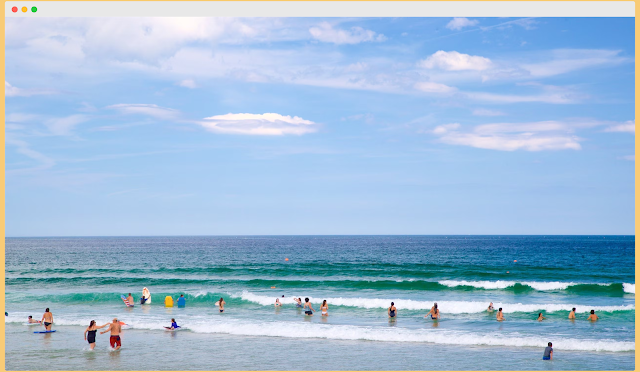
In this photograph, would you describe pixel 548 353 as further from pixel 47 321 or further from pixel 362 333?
pixel 47 321

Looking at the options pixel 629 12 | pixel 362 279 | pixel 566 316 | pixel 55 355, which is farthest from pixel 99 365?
pixel 362 279

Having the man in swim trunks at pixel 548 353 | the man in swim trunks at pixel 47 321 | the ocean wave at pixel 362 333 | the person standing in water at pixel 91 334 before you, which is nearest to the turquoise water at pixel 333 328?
the ocean wave at pixel 362 333

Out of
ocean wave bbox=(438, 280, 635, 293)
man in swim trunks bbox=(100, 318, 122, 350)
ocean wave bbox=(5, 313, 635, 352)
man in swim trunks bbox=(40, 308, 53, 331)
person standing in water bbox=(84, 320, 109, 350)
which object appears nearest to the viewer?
man in swim trunks bbox=(100, 318, 122, 350)

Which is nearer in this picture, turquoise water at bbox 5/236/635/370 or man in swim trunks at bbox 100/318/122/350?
turquoise water at bbox 5/236/635/370

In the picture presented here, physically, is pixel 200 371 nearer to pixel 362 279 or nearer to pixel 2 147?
pixel 2 147

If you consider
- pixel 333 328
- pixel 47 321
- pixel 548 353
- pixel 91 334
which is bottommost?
pixel 333 328

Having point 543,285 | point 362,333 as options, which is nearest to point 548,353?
point 362,333

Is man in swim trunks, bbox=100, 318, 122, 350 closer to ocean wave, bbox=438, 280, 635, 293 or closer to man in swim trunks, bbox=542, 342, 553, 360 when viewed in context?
man in swim trunks, bbox=542, 342, 553, 360

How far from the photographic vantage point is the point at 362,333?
21734 mm

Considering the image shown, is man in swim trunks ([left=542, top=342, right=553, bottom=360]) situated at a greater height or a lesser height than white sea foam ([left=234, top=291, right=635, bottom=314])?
greater

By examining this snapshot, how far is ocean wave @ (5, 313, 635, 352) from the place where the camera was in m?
19.8

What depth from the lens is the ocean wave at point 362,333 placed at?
64.9 feet

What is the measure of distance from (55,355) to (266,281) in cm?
2482

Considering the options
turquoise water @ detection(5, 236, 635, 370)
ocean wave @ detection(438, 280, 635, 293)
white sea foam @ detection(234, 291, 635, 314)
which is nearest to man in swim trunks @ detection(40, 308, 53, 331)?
turquoise water @ detection(5, 236, 635, 370)
